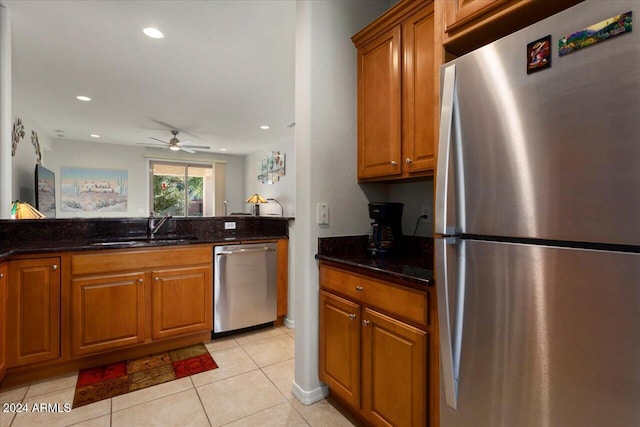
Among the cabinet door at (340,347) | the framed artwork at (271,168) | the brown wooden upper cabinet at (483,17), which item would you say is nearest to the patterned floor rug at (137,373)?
the cabinet door at (340,347)

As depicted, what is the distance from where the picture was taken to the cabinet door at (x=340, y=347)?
166 cm

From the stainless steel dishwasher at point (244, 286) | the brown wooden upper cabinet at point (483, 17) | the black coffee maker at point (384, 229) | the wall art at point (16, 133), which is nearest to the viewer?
the brown wooden upper cabinet at point (483, 17)

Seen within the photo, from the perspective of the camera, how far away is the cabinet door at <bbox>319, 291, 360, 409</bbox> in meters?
1.66

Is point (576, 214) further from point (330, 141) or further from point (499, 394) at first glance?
point (330, 141)

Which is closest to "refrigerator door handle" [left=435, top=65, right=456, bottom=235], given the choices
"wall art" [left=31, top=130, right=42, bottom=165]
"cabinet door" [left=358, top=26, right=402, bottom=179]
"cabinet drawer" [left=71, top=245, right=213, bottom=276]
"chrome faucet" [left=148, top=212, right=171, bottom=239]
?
"cabinet door" [left=358, top=26, right=402, bottom=179]

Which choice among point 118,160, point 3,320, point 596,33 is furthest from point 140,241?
point 118,160

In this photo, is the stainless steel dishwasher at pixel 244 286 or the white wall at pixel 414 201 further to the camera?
the stainless steel dishwasher at pixel 244 286

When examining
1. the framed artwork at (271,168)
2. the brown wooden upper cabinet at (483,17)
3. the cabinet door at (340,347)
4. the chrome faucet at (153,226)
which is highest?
the framed artwork at (271,168)

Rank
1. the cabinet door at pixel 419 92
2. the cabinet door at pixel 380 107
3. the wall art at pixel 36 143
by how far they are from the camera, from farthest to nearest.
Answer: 1. the wall art at pixel 36 143
2. the cabinet door at pixel 380 107
3. the cabinet door at pixel 419 92

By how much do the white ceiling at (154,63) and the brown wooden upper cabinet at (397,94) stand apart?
83 centimetres

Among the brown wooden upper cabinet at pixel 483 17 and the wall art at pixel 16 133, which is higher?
the wall art at pixel 16 133

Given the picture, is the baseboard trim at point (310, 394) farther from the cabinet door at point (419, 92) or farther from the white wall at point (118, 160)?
the white wall at point (118, 160)

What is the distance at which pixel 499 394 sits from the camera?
955mm

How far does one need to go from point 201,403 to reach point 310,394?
2.19 feet
